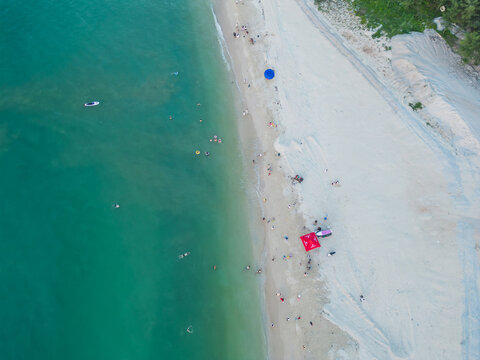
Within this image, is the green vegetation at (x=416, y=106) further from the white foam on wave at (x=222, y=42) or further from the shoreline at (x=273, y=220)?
the white foam on wave at (x=222, y=42)

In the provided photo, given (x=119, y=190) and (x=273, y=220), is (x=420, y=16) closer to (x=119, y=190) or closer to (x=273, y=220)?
(x=273, y=220)

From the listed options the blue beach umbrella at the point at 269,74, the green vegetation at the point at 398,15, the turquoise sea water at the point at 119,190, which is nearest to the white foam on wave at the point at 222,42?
the turquoise sea water at the point at 119,190

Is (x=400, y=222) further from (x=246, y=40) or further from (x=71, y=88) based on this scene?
(x=71, y=88)

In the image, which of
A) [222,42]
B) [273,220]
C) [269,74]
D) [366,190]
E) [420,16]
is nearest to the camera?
[366,190]

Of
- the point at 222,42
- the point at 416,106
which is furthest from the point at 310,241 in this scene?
the point at 222,42

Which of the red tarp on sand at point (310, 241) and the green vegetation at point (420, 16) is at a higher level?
the green vegetation at point (420, 16)

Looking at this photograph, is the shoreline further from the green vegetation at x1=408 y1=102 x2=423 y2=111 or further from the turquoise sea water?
the green vegetation at x1=408 y1=102 x2=423 y2=111
